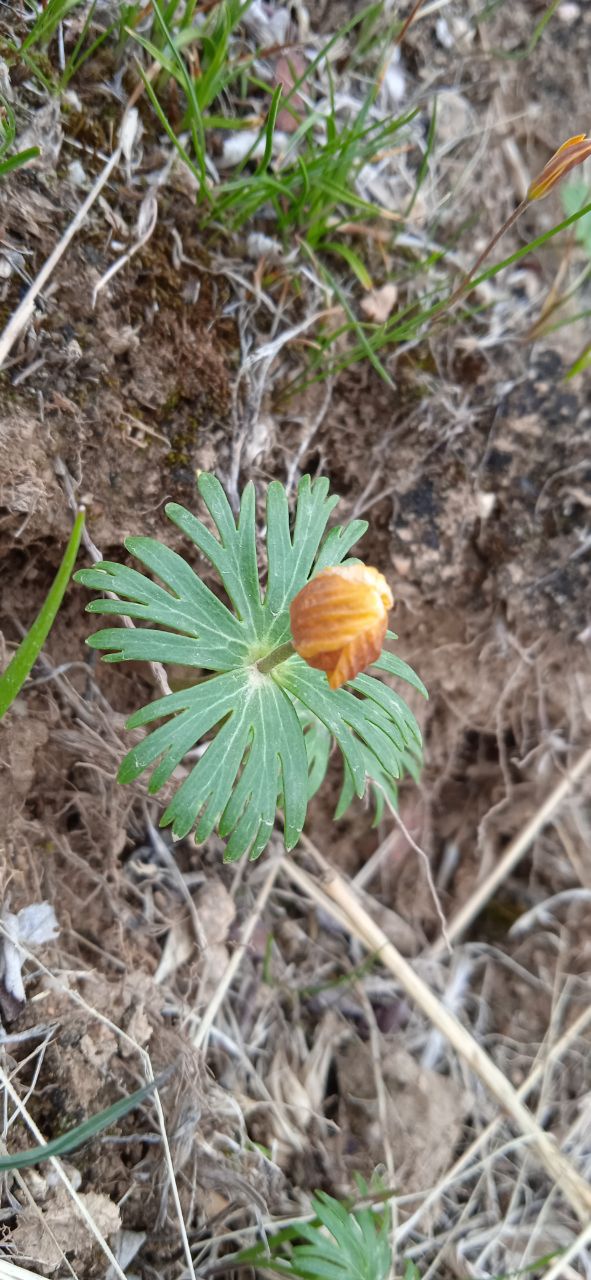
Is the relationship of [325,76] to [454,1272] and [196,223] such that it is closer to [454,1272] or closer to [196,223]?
[196,223]

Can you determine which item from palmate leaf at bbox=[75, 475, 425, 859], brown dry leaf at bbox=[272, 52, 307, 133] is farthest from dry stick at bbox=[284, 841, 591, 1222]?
brown dry leaf at bbox=[272, 52, 307, 133]

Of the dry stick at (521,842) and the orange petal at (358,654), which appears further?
the dry stick at (521,842)

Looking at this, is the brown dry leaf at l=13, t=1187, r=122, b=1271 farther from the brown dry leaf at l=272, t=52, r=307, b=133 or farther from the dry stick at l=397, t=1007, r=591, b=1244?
the brown dry leaf at l=272, t=52, r=307, b=133

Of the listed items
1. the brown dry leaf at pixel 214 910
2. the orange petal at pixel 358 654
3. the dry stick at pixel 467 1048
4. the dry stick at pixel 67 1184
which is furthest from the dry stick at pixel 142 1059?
the orange petal at pixel 358 654

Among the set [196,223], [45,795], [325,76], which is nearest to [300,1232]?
[45,795]

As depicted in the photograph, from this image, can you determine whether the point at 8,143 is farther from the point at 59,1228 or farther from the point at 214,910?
the point at 59,1228

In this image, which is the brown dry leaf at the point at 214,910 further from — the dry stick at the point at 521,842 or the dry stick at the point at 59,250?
the dry stick at the point at 59,250

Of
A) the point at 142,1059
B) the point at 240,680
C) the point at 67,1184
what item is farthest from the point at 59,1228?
the point at 240,680
